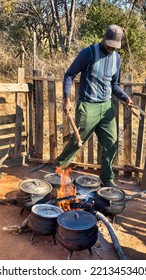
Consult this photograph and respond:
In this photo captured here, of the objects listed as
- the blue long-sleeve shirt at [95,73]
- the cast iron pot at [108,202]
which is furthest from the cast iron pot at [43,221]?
the blue long-sleeve shirt at [95,73]

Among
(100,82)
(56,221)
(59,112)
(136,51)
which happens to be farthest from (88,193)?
(136,51)

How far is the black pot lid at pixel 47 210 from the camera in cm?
331

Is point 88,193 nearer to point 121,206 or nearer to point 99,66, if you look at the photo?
point 121,206

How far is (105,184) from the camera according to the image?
15.5 feet

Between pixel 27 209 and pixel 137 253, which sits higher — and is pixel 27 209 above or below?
above

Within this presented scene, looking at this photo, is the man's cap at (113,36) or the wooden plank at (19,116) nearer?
the man's cap at (113,36)

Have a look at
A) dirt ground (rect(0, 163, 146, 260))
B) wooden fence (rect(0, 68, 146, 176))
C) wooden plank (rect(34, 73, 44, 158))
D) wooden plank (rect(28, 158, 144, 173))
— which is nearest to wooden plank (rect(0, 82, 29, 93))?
wooden fence (rect(0, 68, 146, 176))

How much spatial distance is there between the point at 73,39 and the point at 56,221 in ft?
35.2

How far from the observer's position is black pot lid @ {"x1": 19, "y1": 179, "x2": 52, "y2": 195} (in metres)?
3.81

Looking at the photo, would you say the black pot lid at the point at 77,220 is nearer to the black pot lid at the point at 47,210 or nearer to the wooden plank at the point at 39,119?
the black pot lid at the point at 47,210

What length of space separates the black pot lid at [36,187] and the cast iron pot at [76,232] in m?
0.73

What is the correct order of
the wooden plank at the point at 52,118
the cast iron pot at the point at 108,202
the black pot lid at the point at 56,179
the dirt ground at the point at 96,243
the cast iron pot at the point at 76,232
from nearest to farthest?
the cast iron pot at the point at 76,232
the dirt ground at the point at 96,243
the cast iron pot at the point at 108,202
the black pot lid at the point at 56,179
the wooden plank at the point at 52,118

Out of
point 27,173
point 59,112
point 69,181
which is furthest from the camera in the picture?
point 59,112

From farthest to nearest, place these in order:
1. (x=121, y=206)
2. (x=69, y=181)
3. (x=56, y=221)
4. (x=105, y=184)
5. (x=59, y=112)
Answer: (x=59, y=112), (x=105, y=184), (x=69, y=181), (x=121, y=206), (x=56, y=221)
